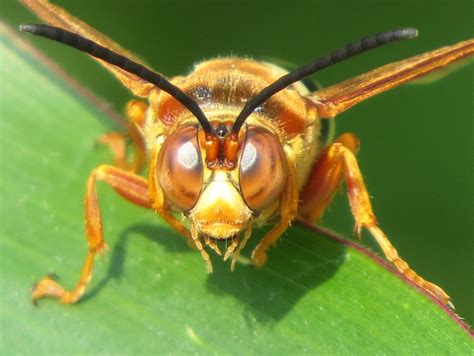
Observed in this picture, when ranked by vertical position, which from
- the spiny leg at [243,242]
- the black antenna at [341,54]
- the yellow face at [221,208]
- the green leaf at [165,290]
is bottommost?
the green leaf at [165,290]

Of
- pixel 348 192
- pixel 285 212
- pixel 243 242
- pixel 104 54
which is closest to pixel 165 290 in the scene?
pixel 243 242

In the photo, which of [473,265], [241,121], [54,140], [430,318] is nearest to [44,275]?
[54,140]

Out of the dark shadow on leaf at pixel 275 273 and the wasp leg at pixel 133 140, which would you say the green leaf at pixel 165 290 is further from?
the wasp leg at pixel 133 140

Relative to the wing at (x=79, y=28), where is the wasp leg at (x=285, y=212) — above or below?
below

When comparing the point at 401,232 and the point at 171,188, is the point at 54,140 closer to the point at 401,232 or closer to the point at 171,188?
the point at 171,188

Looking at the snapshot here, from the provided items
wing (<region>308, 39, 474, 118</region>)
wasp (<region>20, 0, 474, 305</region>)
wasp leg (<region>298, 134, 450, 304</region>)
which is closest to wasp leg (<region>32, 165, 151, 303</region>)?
wasp (<region>20, 0, 474, 305</region>)

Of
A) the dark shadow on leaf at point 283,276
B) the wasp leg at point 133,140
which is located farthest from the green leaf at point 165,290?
the wasp leg at point 133,140
